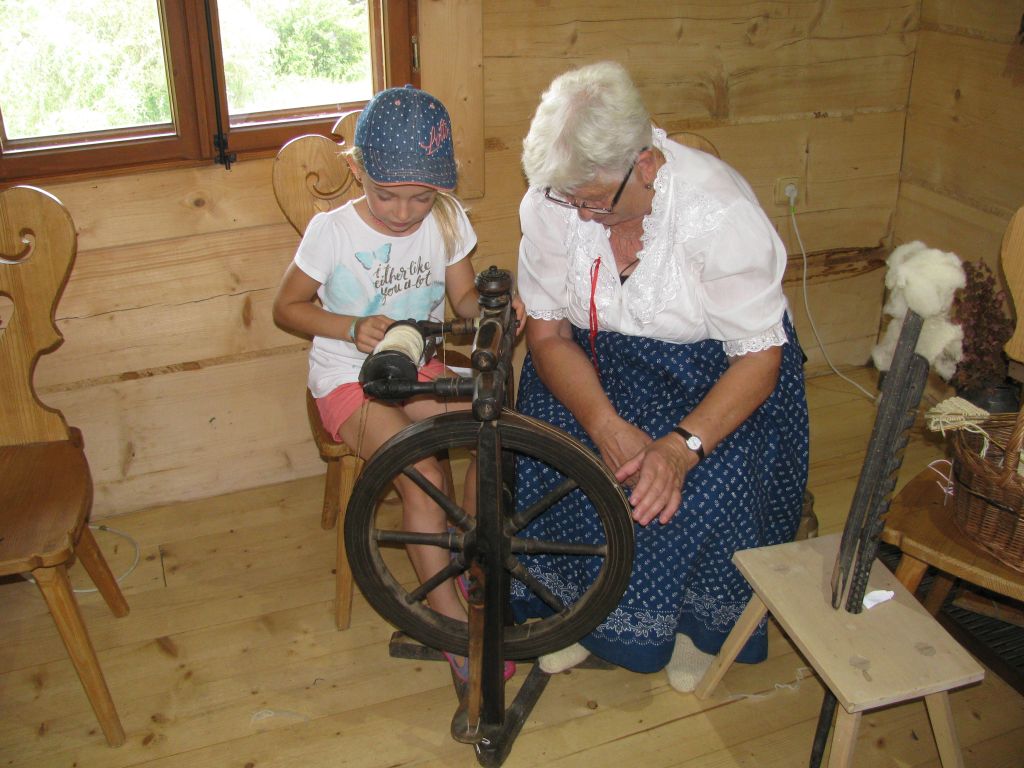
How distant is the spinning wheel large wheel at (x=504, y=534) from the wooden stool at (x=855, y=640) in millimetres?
287

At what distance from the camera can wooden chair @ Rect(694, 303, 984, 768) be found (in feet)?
4.56

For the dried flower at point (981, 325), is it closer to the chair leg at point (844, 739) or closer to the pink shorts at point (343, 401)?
the chair leg at point (844, 739)

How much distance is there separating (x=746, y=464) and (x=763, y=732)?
0.54 metres

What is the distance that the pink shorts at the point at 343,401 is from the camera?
196cm

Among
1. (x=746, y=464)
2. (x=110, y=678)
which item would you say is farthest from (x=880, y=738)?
(x=110, y=678)

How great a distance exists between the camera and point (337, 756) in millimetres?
1834

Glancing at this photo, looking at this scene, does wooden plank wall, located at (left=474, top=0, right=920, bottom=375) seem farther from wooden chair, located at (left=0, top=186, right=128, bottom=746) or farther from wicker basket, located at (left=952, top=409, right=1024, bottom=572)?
wicker basket, located at (left=952, top=409, right=1024, bottom=572)

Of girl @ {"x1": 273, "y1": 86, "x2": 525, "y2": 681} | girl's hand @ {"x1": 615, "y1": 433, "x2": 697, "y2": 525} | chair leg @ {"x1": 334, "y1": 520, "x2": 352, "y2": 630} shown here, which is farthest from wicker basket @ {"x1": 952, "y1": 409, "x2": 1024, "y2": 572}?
chair leg @ {"x1": 334, "y1": 520, "x2": 352, "y2": 630}

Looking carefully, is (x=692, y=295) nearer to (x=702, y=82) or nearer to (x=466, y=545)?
(x=466, y=545)

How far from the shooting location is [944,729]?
162 centimetres

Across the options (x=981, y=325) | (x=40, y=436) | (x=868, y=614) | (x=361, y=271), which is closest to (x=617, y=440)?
(x=868, y=614)

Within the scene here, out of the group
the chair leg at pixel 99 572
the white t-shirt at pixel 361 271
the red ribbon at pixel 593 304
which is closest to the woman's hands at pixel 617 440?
the red ribbon at pixel 593 304

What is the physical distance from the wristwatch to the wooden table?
1.13 ft

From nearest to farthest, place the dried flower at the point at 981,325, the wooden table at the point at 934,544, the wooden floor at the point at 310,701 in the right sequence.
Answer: the wooden table at the point at 934,544
the wooden floor at the point at 310,701
the dried flower at the point at 981,325
